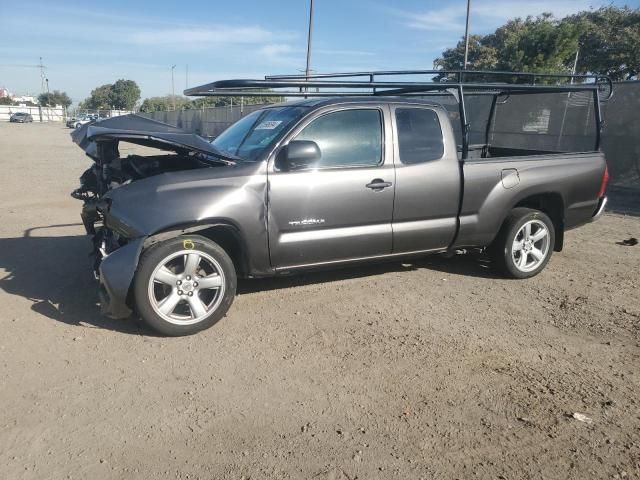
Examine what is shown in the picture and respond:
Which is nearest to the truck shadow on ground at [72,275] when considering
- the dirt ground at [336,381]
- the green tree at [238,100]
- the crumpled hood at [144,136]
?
the dirt ground at [336,381]

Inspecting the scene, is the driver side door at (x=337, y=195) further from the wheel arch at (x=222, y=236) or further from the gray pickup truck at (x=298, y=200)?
the wheel arch at (x=222, y=236)

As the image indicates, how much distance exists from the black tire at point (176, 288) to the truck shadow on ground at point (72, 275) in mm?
227

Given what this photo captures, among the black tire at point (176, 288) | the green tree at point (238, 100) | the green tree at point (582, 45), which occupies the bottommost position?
the black tire at point (176, 288)

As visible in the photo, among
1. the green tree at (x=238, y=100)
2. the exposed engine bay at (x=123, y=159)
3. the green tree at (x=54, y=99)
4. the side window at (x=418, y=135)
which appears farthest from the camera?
the green tree at (x=54, y=99)

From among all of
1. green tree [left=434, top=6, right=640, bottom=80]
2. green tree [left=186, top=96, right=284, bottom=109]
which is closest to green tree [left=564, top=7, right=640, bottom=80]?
green tree [left=434, top=6, right=640, bottom=80]

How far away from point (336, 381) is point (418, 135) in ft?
8.24

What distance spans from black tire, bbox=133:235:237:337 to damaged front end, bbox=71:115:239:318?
0.09m

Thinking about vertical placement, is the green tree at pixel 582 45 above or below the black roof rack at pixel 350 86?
above

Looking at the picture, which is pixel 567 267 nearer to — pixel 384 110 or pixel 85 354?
pixel 384 110

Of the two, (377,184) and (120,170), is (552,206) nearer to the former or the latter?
(377,184)

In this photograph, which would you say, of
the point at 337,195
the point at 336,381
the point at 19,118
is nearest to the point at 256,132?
the point at 337,195

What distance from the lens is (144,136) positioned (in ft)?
13.2

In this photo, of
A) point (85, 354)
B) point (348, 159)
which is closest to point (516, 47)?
point (348, 159)

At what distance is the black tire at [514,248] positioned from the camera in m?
5.32
